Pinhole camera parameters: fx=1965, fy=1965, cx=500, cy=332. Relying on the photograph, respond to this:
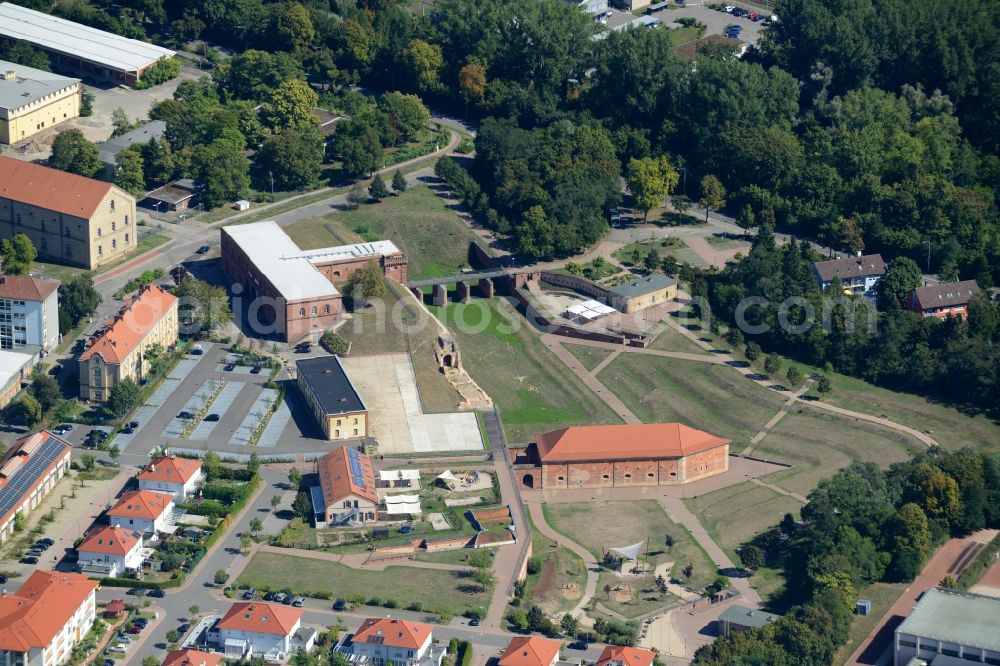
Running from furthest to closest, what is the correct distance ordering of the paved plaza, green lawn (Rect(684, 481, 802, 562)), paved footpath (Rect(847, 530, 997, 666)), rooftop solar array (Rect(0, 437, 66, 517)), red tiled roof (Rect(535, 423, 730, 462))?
the paved plaza, red tiled roof (Rect(535, 423, 730, 462)), green lawn (Rect(684, 481, 802, 562)), rooftop solar array (Rect(0, 437, 66, 517)), paved footpath (Rect(847, 530, 997, 666))

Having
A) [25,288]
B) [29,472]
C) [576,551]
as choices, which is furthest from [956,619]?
[25,288]

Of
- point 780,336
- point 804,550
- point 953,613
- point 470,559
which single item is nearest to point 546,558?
point 470,559

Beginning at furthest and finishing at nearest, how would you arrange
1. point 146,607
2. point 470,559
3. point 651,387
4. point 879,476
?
1. point 651,387
2. point 879,476
3. point 470,559
4. point 146,607

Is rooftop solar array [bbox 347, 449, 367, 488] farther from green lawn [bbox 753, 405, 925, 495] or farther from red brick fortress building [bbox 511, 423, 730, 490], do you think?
green lawn [bbox 753, 405, 925, 495]

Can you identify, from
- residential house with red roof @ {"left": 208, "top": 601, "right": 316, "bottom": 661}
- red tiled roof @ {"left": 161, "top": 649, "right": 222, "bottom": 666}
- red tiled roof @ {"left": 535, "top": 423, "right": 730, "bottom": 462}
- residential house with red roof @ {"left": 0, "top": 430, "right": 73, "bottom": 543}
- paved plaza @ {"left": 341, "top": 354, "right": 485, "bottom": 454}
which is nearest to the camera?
red tiled roof @ {"left": 161, "top": 649, "right": 222, "bottom": 666}

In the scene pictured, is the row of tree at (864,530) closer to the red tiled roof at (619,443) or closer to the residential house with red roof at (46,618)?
the red tiled roof at (619,443)

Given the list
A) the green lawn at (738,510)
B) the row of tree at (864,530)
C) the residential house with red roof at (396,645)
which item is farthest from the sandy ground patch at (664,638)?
the residential house with red roof at (396,645)

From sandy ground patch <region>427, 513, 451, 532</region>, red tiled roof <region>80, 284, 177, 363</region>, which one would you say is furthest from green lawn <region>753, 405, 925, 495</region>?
red tiled roof <region>80, 284, 177, 363</region>

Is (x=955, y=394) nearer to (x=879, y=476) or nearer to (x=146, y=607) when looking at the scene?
(x=879, y=476)
